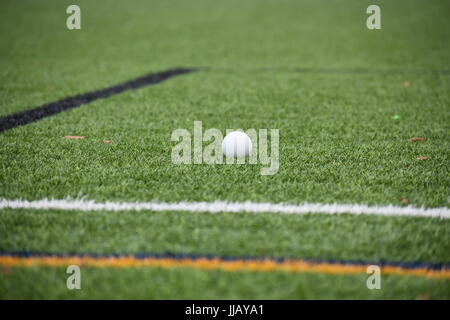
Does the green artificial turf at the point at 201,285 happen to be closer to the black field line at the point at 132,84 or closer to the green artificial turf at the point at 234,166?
the green artificial turf at the point at 234,166

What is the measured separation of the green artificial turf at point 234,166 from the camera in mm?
1854

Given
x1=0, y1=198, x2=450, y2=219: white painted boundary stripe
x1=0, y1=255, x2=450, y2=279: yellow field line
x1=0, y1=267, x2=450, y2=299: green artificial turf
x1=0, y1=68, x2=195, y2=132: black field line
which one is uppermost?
x1=0, y1=68, x2=195, y2=132: black field line

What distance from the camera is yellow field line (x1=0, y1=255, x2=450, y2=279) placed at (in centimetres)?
176

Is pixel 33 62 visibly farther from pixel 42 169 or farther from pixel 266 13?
Result: pixel 266 13

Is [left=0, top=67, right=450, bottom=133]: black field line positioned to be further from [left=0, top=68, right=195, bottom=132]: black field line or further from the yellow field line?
the yellow field line

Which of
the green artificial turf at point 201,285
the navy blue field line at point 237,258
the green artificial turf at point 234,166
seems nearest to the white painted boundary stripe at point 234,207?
the green artificial turf at point 234,166

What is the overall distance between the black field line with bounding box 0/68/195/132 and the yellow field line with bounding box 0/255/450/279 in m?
2.11

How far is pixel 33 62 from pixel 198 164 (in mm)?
4897

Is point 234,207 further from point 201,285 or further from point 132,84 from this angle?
point 132,84

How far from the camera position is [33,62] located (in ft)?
21.7

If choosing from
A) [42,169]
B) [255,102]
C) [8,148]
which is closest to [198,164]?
[42,169]

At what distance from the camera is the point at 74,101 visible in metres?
4.54

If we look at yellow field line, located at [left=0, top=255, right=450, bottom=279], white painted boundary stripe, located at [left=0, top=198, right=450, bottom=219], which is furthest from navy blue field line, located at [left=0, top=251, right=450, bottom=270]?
white painted boundary stripe, located at [left=0, top=198, right=450, bottom=219]

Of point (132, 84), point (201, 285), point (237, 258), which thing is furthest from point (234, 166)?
point (132, 84)
